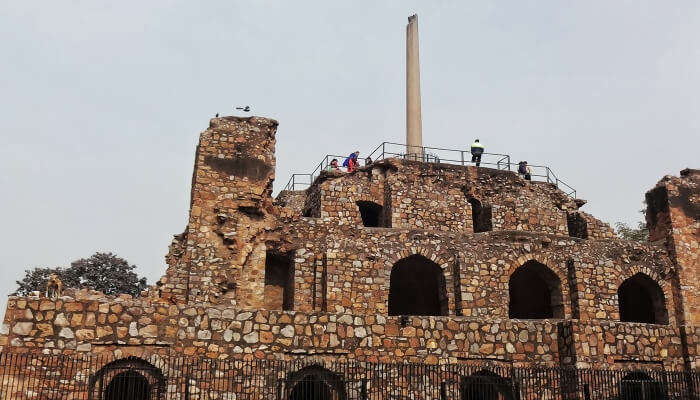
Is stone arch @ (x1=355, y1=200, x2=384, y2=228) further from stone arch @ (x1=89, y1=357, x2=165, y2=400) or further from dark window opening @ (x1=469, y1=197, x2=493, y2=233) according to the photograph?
stone arch @ (x1=89, y1=357, x2=165, y2=400)

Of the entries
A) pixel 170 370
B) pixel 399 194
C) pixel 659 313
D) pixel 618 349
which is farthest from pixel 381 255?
pixel 659 313

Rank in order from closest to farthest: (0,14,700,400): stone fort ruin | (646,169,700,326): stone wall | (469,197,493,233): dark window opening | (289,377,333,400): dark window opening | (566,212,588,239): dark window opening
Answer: (0,14,700,400): stone fort ruin < (289,377,333,400): dark window opening < (646,169,700,326): stone wall < (469,197,493,233): dark window opening < (566,212,588,239): dark window opening

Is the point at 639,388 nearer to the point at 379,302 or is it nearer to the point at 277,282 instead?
the point at 379,302

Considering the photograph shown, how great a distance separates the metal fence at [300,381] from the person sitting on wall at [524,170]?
41.2 feet

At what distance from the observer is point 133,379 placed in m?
13.1

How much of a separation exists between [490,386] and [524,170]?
46.6 ft

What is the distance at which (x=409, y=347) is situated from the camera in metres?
14.2

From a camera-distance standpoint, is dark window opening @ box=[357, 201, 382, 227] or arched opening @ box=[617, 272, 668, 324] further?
dark window opening @ box=[357, 201, 382, 227]

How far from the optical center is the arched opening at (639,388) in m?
14.5

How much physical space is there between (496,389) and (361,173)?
11.1m

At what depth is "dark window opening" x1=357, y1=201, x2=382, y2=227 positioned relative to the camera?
2356 centimetres

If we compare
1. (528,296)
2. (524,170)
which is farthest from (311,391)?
(524,170)

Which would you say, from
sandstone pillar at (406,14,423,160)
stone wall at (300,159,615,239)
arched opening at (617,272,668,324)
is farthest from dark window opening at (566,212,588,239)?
sandstone pillar at (406,14,423,160)

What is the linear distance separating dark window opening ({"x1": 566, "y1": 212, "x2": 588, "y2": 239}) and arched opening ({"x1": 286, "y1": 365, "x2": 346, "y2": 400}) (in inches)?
569
